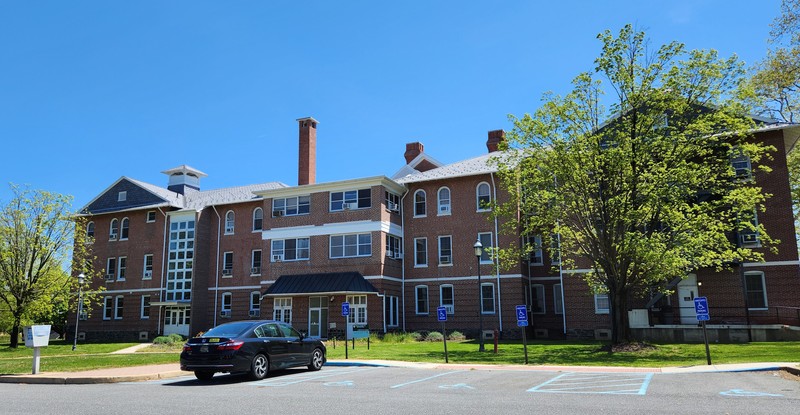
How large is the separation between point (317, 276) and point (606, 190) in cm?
1893

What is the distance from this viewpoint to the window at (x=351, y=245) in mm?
36125

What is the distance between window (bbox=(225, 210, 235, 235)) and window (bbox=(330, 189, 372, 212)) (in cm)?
1031

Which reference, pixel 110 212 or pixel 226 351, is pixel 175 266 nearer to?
pixel 110 212

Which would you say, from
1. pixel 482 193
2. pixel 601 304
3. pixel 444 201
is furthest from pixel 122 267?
pixel 601 304

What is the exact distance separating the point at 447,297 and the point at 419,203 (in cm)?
613

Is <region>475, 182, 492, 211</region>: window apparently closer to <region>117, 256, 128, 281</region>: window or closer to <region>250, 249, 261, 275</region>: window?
<region>250, 249, 261, 275</region>: window

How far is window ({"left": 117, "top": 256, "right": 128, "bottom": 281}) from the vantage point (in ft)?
151

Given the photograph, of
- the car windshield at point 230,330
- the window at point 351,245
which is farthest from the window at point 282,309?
the car windshield at point 230,330

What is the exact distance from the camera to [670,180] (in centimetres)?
2214

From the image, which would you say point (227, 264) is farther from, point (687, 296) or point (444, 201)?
point (687, 296)

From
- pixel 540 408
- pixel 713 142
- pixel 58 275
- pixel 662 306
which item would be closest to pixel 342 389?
pixel 540 408

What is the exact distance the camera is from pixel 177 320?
1692 inches

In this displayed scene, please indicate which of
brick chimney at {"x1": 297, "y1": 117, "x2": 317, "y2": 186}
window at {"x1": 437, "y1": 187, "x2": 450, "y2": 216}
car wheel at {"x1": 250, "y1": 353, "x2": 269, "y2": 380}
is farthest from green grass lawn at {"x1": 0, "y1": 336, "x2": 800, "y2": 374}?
brick chimney at {"x1": 297, "y1": 117, "x2": 317, "y2": 186}

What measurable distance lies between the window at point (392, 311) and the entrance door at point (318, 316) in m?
3.65
